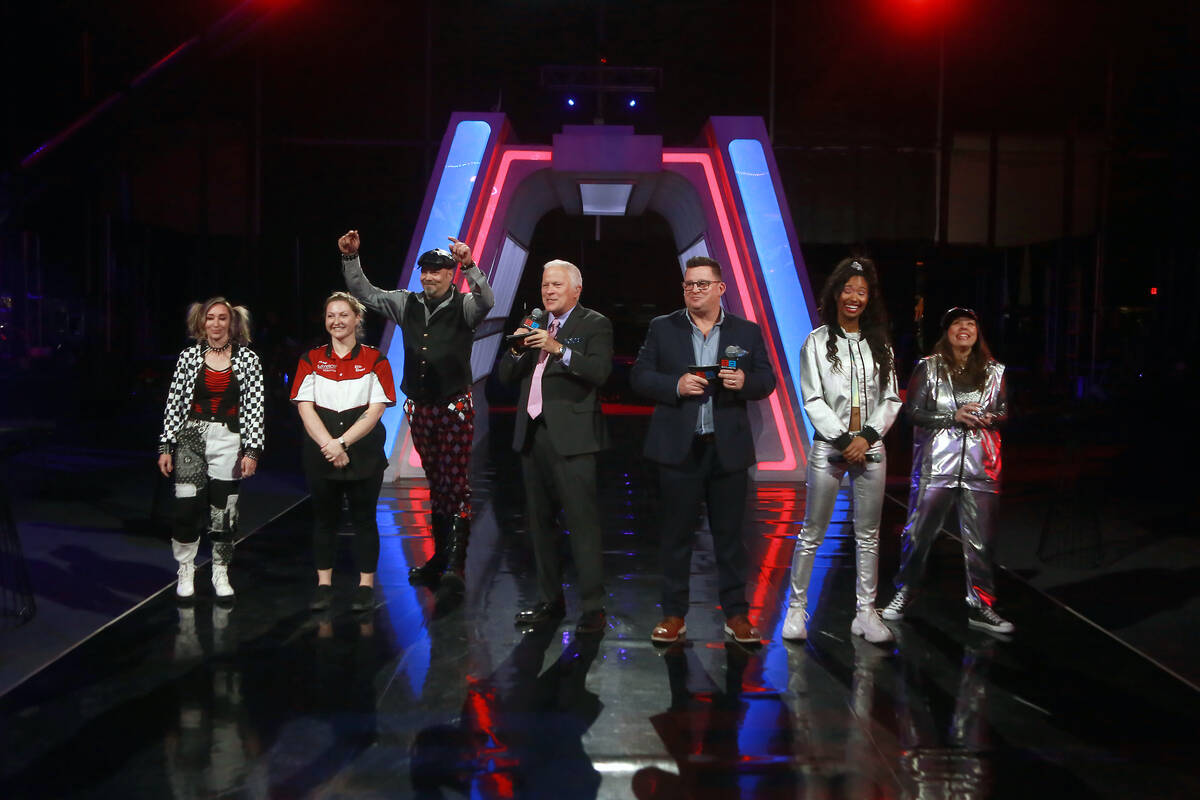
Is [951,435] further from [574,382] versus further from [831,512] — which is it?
[574,382]

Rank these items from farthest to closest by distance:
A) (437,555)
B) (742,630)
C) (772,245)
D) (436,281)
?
(772,245)
(437,555)
(436,281)
(742,630)

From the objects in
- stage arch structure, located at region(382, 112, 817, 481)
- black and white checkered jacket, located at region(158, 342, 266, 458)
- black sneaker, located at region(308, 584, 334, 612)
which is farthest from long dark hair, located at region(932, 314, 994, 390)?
stage arch structure, located at region(382, 112, 817, 481)

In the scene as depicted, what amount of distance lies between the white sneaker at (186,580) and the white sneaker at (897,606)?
137 inches

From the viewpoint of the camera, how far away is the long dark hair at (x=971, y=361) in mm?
4664

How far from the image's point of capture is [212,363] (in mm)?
4934

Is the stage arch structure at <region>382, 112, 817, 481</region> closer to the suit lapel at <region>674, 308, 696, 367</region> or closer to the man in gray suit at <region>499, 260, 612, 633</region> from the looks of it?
the man in gray suit at <region>499, 260, 612, 633</region>

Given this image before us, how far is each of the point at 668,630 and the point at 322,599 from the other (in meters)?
1.77

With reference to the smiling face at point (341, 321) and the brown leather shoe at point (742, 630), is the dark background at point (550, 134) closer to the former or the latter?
the smiling face at point (341, 321)

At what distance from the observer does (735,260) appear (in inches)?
369

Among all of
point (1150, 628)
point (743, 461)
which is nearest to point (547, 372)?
point (743, 461)

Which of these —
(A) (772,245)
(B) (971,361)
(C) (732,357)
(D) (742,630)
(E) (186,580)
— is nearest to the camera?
(C) (732,357)

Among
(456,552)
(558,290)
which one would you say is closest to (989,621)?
(558,290)

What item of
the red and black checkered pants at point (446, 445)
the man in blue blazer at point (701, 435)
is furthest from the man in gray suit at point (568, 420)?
the red and black checkered pants at point (446, 445)

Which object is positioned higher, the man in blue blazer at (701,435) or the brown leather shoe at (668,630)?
the man in blue blazer at (701,435)
